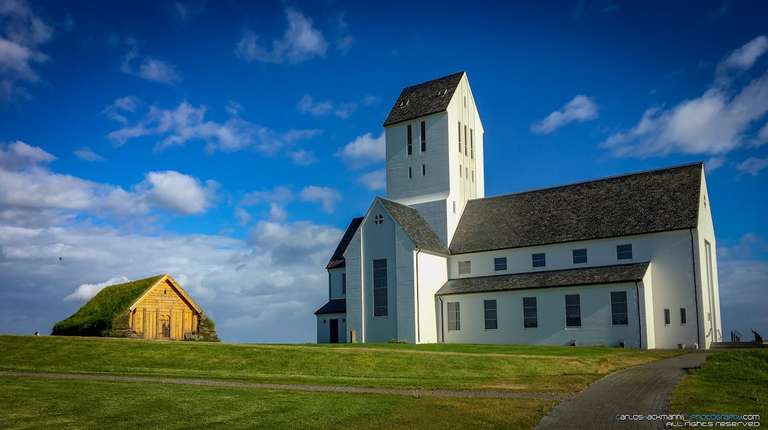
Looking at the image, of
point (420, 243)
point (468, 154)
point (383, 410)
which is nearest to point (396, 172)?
point (468, 154)

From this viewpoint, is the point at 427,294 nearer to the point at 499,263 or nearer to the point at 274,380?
the point at 499,263

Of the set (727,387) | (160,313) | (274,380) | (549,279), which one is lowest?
(727,387)

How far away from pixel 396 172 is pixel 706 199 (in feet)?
82.9

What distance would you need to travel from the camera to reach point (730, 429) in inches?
562

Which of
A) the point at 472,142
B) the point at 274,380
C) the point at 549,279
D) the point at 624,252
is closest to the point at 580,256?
the point at 624,252

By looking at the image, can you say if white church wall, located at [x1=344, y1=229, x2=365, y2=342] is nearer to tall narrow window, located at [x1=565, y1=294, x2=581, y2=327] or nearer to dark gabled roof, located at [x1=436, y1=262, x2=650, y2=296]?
dark gabled roof, located at [x1=436, y1=262, x2=650, y2=296]

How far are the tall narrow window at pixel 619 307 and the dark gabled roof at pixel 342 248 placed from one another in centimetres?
2401

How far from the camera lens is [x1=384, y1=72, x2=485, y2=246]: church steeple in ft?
182

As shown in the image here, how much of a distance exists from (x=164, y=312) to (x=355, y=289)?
16.6 m

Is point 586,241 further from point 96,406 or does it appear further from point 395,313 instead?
point 96,406

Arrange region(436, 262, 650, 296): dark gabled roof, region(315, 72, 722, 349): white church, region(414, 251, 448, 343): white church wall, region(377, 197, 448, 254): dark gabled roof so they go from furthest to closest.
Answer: region(377, 197, 448, 254): dark gabled roof → region(414, 251, 448, 343): white church wall → region(315, 72, 722, 349): white church → region(436, 262, 650, 296): dark gabled roof

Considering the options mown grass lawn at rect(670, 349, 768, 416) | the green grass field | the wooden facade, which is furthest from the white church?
the wooden facade

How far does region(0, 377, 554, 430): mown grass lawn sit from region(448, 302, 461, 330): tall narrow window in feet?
103

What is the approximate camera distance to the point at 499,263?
51531 mm
